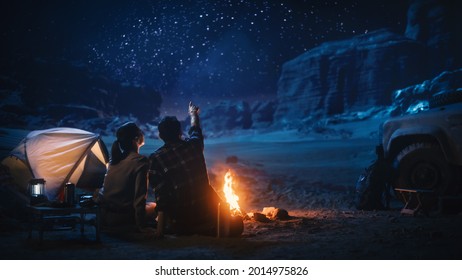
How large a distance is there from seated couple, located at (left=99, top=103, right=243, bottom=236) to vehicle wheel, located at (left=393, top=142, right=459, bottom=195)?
3637 mm

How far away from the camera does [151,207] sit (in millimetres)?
5129

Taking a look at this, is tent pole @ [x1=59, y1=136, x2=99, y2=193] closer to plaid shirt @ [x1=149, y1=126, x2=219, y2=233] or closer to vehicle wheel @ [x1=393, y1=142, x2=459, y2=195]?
plaid shirt @ [x1=149, y1=126, x2=219, y2=233]

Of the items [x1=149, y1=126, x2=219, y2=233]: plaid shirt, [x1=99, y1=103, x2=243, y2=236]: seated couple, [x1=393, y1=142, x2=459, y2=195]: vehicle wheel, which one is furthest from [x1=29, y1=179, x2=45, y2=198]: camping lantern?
[x1=393, y1=142, x2=459, y2=195]: vehicle wheel

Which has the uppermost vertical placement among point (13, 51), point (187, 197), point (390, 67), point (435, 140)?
point (390, 67)

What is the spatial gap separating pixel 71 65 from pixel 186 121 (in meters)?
25.3

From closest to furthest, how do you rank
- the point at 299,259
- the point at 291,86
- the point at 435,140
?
the point at 299,259, the point at 435,140, the point at 291,86

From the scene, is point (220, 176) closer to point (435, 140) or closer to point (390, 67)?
point (435, 140)

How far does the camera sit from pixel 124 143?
4629 mm

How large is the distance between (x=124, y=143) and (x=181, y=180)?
980 mm

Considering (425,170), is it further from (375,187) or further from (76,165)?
(76,165)

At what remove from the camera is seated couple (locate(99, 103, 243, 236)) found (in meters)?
4.17

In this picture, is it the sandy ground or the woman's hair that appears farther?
the woman's hair

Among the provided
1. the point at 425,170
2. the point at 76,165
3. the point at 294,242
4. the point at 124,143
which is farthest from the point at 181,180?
the point at 425,170
